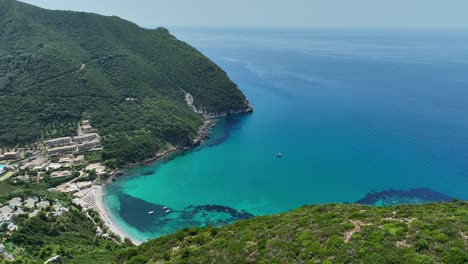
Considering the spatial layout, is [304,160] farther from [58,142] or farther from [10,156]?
[10,156]

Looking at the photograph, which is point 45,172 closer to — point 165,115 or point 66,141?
point 66,141

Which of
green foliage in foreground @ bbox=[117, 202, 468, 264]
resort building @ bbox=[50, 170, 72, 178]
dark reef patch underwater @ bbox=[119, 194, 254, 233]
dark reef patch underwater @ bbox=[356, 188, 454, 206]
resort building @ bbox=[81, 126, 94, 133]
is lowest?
dark reef patch underwater @ bbox=[119, 194, 254, 233]

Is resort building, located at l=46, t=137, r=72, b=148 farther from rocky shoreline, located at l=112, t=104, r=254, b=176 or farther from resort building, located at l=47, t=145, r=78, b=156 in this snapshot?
rocky shoreline, located at l=112, t=104, r=254, b=176

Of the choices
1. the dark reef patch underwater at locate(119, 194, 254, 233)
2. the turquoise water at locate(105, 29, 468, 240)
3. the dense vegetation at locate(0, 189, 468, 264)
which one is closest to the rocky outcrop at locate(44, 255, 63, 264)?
the dense vegetation at locate(0, 189, 468, 264)

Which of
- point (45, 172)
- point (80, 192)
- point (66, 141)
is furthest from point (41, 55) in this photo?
point (80, 192)

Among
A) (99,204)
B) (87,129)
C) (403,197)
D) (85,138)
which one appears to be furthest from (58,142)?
(403,197)

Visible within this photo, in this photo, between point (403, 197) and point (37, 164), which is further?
point (37, 164)
